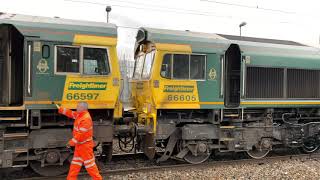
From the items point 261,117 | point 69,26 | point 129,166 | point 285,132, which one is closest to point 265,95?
point 261,117

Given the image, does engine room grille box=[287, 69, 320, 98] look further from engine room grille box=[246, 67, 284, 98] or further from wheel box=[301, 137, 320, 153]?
wheel box=[301, 137, 320, 153]

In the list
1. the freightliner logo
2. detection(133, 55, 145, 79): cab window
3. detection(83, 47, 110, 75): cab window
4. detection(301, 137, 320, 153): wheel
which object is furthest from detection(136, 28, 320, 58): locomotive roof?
detection(301, 137, 320, 153): wheel

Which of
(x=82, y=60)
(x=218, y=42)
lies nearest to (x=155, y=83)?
(x=82, y=60)

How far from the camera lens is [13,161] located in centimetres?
728

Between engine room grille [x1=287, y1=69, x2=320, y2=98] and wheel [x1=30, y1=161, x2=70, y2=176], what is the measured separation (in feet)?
23.1

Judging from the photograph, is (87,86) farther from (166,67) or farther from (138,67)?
(138,67)

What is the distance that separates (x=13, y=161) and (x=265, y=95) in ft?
23.6

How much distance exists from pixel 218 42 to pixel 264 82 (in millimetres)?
2006

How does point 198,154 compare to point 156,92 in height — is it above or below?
below

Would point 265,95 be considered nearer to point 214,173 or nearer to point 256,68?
point 256,68

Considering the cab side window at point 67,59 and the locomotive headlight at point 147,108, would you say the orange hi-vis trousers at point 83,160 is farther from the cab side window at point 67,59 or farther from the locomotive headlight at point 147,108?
the locomotive headlight at point 147,108

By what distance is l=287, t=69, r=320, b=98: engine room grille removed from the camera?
10.6 meters

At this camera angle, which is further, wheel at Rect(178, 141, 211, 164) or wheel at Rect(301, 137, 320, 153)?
wheel at Rect(301, 137, 320, 153)

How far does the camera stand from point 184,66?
29.9 feet
